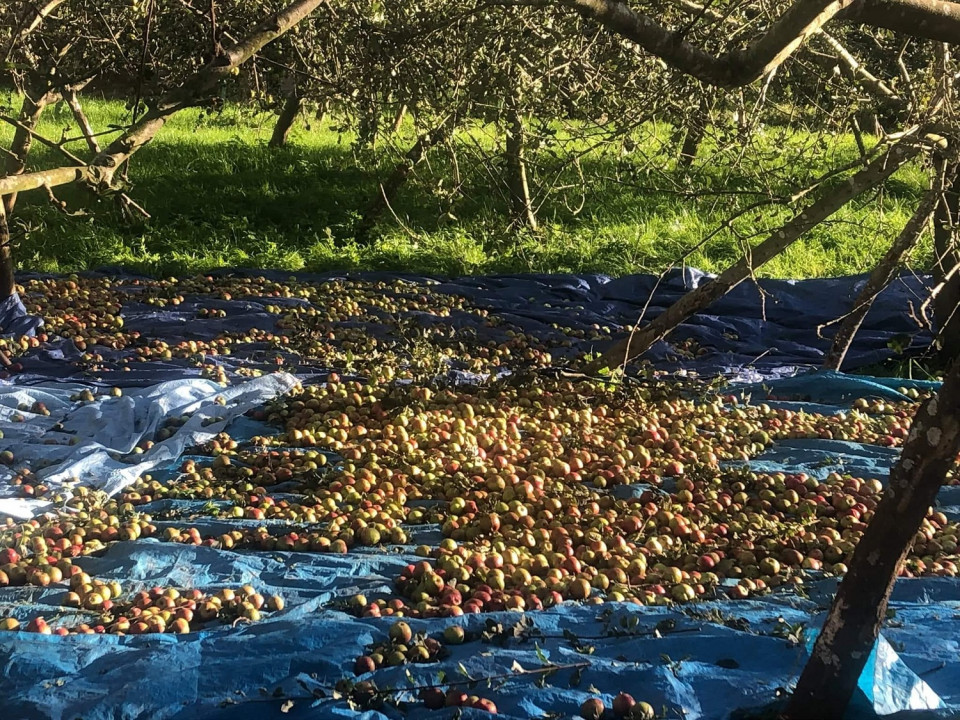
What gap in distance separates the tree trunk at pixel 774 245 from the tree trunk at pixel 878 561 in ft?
8.43

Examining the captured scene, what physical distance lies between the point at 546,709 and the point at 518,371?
3725mm

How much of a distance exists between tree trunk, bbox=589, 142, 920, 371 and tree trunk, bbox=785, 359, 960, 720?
2.57 m

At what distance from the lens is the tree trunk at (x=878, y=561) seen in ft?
6.21

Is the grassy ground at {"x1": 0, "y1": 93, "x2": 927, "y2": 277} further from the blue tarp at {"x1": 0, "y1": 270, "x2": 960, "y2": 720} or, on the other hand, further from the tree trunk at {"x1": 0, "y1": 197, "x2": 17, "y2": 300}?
the blue tarp at {"x1": 0, "y1": 270, "x2": 960, "y2": 720}

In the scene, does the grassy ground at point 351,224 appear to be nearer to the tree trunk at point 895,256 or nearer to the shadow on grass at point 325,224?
the shadow on grass at point 325,224

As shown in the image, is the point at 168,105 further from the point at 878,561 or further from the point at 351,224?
the point at 351,224

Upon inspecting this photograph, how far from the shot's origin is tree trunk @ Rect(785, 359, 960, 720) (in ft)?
6.21

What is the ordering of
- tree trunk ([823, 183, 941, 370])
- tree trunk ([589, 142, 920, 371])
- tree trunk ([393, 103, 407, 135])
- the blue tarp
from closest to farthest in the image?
the blue tarp, tree trunk ([589, 142, 920, 371]), tree trunk ([823, 183, 941, 370]), tree trunk ([393, 103, 407, 135])

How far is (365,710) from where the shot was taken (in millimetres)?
2219

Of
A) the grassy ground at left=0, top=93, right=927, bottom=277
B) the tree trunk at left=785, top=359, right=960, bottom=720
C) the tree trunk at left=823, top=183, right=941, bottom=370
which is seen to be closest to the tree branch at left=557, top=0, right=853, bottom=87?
the tree trunk at left=785, top=359, right=960, bottom=720

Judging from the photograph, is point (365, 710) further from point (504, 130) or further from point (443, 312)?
point (443, 312)

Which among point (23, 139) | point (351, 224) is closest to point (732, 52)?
point (23, 139)

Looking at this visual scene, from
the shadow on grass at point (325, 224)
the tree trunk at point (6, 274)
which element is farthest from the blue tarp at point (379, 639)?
the shadow on grass at point (325, 224)

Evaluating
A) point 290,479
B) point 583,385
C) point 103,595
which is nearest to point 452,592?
point 103,595
